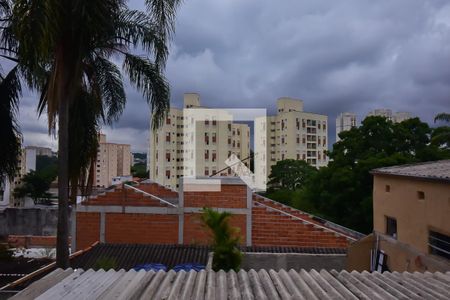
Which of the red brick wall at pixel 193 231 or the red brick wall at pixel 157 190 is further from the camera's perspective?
the red brick wall at pixel 157 190

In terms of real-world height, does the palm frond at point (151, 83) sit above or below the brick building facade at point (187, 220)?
above

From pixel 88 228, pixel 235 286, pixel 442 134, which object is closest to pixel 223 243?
pixel 235 286

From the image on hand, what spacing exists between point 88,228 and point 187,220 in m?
3.52

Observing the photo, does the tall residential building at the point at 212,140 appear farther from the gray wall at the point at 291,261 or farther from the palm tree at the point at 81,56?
the gray wall at the point at 291,261

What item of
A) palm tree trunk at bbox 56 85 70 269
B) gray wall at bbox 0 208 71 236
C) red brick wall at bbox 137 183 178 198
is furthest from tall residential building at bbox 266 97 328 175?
palm tree trunk at bbox 56 85 70 269

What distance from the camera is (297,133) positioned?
47.7 meters

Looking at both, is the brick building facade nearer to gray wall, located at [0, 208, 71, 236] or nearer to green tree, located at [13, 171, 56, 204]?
gray wall, located at [0, 208, 71, 236]

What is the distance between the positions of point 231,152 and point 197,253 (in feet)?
29.9

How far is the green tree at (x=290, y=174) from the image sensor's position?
3588 cm

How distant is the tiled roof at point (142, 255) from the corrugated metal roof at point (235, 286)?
6.29 m

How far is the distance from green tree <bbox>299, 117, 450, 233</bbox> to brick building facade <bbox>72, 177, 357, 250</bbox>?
531 centimetres

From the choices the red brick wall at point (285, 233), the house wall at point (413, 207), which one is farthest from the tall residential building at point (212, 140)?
the house wall at point (413, 207)

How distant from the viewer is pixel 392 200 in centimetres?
876

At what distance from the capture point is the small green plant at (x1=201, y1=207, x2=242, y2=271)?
6.87m
